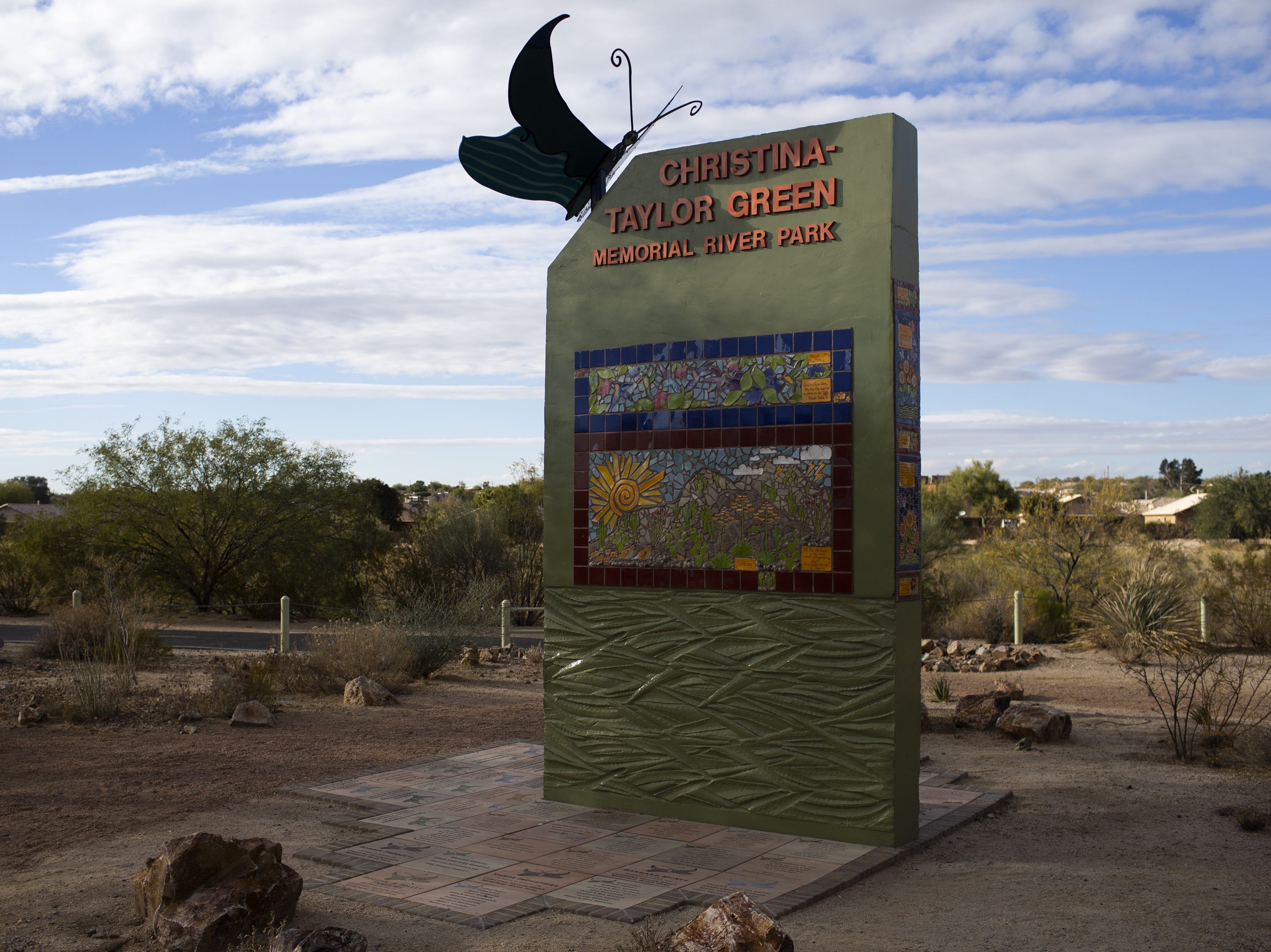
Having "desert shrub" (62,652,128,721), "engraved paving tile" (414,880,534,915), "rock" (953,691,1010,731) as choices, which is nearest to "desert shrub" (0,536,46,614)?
"desert shrub" (62,652,128,721)

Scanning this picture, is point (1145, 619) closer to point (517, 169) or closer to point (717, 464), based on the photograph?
point (717, 464)

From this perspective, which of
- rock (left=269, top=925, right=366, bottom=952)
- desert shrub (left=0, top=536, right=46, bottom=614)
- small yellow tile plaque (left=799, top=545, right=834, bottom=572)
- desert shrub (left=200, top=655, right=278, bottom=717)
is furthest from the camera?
desert shrub (left=0, top=536, right=46, bottom=614)

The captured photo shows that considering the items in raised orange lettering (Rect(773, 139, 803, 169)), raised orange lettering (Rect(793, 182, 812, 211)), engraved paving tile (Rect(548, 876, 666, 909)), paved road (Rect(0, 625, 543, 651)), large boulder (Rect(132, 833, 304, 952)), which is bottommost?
paved road (Rect(0, 625, 543, 651))

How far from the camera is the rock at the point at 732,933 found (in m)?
4.06

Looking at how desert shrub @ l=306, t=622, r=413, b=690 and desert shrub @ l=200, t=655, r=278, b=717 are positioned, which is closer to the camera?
desert shrub @ l=200, t=655, r=278, b=717

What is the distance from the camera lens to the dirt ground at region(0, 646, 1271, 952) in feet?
16.3

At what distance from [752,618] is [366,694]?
6.56 meters

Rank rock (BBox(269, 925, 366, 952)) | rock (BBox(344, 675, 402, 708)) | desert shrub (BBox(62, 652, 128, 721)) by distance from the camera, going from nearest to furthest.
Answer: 1. rock (BBox(269, 925, 366, 952))
2. desert shrub (BBox(62, 652, 128, 721))
3. rock (BBox(344, 675, 402, 708))

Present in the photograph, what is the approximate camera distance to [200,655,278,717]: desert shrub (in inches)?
436

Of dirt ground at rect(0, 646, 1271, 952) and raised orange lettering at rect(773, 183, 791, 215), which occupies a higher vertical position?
raised orange lettering at rect(773, 183, 791, 215)

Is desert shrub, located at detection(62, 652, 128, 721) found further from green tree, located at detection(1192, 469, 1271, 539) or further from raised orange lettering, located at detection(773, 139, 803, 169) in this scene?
green tree, located at detection(1192, 469, 1271, 539)

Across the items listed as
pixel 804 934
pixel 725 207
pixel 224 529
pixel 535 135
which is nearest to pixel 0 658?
pixel 224 529

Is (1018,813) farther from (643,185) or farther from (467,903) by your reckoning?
(643,185)

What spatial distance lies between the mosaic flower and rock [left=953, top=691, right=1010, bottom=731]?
5.09 metres
